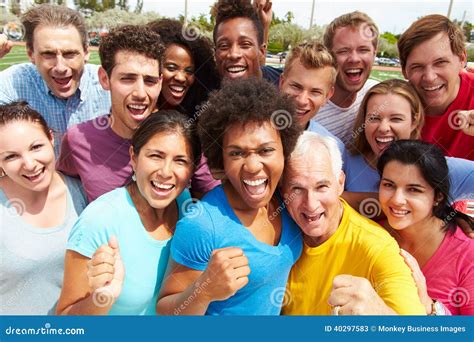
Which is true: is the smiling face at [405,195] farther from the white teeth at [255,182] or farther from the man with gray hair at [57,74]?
the man with gray hair at [57,74]

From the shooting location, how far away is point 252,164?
1619 mm

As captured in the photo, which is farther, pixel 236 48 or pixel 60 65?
pixel 236 48

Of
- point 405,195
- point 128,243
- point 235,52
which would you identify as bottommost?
point 128,243

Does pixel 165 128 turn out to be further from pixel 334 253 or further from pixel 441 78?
pixel 441 78

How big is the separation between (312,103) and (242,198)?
803 mm

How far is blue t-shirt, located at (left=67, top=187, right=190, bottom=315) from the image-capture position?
5.42 ft

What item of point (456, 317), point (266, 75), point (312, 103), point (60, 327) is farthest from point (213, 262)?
point (266, 75)

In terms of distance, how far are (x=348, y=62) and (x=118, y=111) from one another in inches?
60.6

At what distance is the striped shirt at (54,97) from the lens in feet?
8.11

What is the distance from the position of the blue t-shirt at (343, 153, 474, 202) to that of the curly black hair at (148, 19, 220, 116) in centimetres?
97
